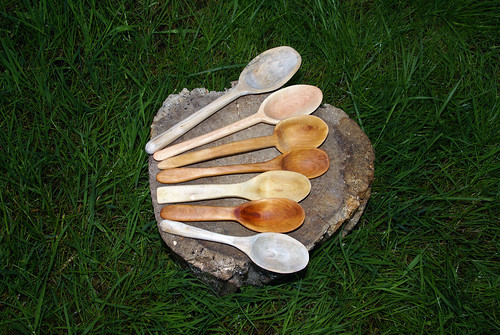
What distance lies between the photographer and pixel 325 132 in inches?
76.6

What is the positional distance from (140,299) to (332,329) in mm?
809

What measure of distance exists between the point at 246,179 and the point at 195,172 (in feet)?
0.70

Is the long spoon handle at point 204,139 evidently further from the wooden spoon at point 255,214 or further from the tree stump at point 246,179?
the wooden spoon at point 255,214

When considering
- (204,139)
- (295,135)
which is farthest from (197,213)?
(295,135)

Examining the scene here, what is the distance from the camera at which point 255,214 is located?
5.92ft

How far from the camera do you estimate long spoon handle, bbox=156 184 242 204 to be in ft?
5.94

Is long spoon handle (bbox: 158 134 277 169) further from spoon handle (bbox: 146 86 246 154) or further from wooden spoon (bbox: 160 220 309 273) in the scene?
wooden spoon (bbox: 160 220 309 273)

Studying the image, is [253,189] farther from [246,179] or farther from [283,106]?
[283,106]

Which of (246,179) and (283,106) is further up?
(283,106)

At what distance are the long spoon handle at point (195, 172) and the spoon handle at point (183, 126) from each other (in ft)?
0.45

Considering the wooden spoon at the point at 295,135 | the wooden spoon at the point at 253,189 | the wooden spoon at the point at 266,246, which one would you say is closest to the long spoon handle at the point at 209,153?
the wooden spoon at the point at 295,135

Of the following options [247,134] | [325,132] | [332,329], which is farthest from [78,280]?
[325,132]

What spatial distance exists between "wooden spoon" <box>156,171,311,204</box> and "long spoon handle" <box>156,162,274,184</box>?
39mm

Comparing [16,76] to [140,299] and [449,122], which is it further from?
[449,122]
